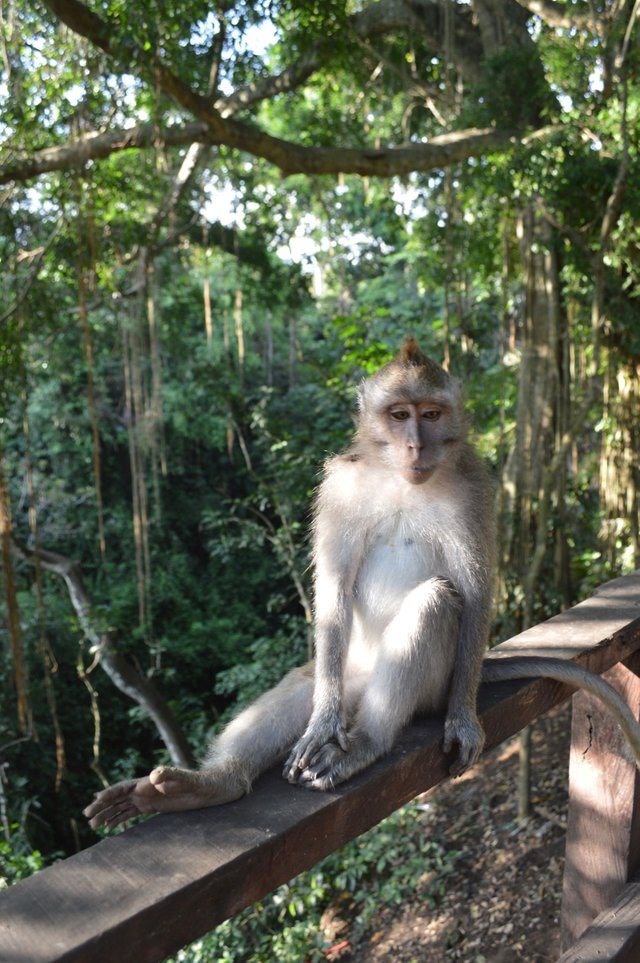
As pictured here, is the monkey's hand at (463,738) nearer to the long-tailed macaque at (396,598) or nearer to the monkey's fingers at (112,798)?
the long-tailed macaque at (396,598)

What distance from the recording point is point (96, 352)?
9.15m

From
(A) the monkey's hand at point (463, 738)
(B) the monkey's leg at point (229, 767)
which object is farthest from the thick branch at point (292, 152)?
(A) the monkey's hand at point (463, 738)

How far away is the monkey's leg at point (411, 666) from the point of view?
5.37 ft

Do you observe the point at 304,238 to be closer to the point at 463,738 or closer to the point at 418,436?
the point at 418,436

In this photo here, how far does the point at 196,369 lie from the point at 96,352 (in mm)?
1080

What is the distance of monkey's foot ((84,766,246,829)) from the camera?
125cm

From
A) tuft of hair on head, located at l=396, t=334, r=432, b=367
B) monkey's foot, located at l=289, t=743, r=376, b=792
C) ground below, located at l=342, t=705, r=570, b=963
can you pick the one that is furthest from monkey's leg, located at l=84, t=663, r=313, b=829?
ground below, located at l=342, t=705, r=570, b=963

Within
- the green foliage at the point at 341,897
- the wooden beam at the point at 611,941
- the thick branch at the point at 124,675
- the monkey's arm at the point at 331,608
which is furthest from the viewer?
the thick branch at the point at 124,675

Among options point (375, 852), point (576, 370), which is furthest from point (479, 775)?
point (576, 370)

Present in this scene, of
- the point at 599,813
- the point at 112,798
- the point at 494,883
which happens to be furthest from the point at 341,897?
the point at 112,798

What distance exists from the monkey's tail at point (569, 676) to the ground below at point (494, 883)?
170 centimetres

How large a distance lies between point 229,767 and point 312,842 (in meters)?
0.30

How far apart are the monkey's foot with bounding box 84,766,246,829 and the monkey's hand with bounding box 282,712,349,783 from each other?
13cm

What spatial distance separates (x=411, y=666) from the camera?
1690 millimetres
